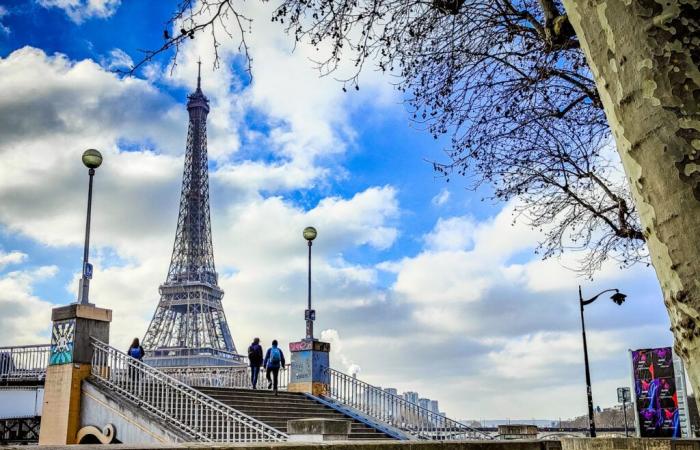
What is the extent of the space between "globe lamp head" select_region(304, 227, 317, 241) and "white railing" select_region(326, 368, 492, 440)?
5.25 meters

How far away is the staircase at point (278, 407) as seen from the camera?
17.2 metres

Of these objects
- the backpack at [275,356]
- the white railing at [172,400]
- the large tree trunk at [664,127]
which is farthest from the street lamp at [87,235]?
the large tree trunk at [664,127]

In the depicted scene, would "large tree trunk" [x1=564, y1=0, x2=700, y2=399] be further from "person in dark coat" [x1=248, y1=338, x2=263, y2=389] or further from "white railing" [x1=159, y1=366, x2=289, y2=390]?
"white railing" [x1=159, y1=366, x2=289, y2=390]

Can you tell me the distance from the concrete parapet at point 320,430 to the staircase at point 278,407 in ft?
21.4

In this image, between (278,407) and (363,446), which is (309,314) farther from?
(363,446)

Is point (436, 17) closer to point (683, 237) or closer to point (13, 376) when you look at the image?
point (683, 237)

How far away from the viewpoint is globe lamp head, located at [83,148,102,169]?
53.3 ft

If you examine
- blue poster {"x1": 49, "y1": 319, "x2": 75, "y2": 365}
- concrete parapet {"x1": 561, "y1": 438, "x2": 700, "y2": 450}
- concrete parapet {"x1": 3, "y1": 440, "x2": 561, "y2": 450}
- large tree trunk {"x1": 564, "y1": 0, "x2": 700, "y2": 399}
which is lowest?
concrete parapet {"x1": 561, "y1": 438, "x2": 700, "y2": 450}

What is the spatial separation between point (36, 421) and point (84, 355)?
841 centimetres

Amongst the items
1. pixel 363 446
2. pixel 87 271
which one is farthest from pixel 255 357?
pixel 363 446

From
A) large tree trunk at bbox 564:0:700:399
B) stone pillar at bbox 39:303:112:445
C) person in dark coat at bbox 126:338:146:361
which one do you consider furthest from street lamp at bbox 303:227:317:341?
large tree trunk at bbox 564:0:700:399

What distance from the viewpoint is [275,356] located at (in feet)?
68.0

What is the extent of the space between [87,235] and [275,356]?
23.9 feet

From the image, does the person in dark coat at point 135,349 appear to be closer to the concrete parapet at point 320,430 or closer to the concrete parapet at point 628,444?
the concrete parapet at point 320,430
